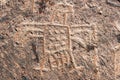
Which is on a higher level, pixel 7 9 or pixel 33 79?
pixel 7 9

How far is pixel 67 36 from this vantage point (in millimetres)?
2963

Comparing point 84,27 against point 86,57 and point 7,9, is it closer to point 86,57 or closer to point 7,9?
point 86,57

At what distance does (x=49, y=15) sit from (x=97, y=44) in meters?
0.22

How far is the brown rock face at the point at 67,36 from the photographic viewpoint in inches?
117

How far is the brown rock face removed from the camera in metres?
2.96

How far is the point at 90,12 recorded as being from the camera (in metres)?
2.96

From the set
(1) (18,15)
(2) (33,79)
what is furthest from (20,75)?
(1) (18,15)

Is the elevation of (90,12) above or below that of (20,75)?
above

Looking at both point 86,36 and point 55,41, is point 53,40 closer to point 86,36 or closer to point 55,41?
point 55,41

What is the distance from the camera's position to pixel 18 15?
2977 mm

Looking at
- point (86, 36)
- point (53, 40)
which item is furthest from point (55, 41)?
point (86, 36)

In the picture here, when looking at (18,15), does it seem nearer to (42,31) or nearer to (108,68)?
(42,31)

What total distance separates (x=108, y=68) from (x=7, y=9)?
46 cm

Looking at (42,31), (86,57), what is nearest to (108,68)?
(86,57)
